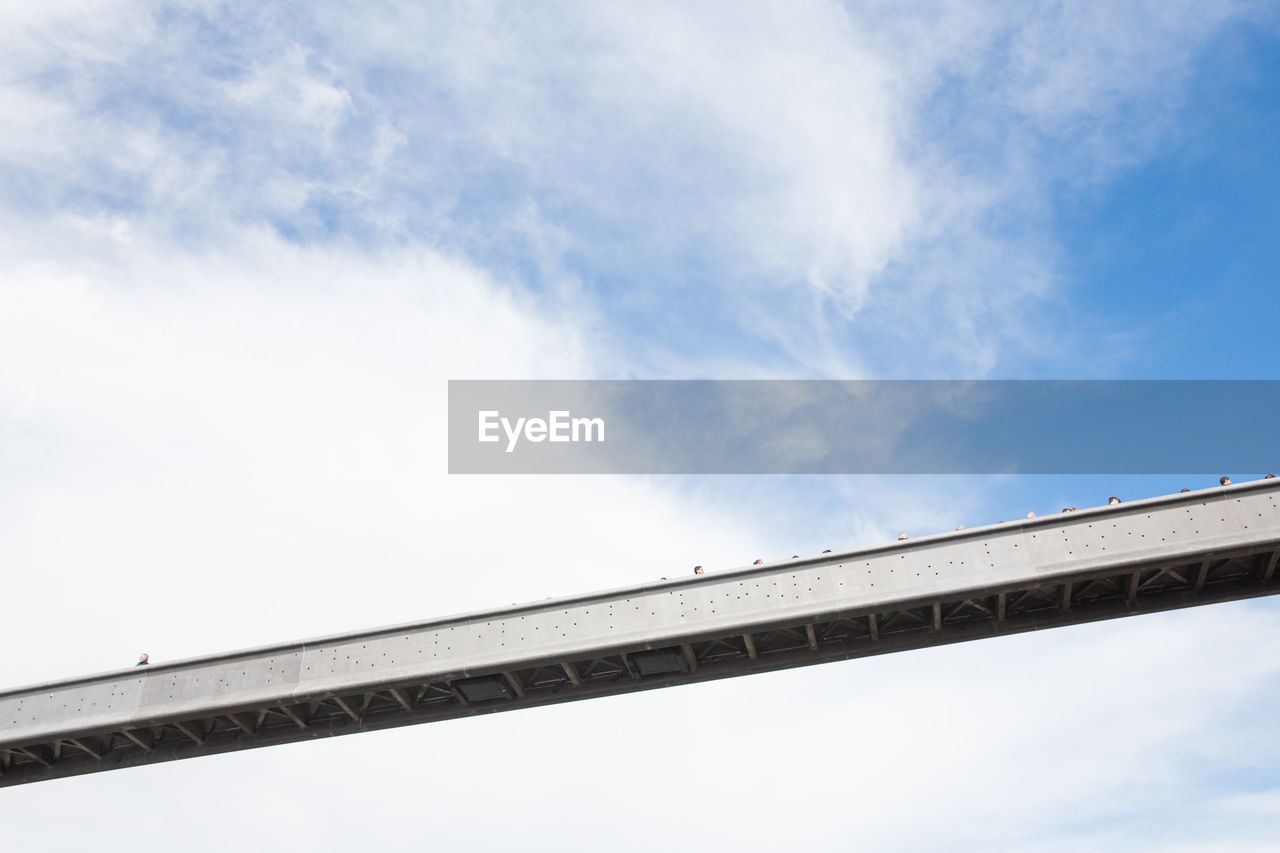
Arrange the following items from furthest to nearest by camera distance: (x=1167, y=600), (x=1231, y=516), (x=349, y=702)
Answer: (x=349, y=702), (x=1167, y=600), (x=1231, y=516)

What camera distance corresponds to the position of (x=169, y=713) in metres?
20.8

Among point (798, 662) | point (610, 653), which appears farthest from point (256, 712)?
point (798, 662)

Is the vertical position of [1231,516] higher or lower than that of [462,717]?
higher

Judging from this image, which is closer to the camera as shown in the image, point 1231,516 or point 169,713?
point 1231,516

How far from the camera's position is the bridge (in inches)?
740

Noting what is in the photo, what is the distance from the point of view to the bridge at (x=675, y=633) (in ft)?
61.7

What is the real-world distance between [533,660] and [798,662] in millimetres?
5543

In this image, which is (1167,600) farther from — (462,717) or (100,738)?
(100,738)

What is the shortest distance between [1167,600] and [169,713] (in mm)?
20644

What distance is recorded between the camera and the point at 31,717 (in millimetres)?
21312

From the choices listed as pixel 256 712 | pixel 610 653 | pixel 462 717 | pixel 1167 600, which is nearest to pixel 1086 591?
pixel 1167 600

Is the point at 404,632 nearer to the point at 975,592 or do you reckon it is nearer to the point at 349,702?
the point at 349,702

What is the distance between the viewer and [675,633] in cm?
1967

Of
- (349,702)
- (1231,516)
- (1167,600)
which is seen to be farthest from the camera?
(349,702)
